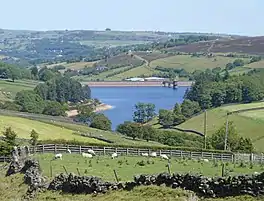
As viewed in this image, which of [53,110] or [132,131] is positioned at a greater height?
[132,131]

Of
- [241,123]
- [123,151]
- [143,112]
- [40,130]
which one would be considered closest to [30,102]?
[143,112]

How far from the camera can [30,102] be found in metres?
163

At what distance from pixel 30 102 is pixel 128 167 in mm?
131629

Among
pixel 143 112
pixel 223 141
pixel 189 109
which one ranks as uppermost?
pixel 223 141

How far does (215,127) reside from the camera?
123m

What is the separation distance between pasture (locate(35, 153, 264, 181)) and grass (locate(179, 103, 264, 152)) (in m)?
62.0

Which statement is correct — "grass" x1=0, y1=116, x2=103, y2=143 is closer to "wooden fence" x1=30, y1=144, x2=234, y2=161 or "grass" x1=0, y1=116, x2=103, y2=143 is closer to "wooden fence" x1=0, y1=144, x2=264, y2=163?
"wooden fence" x1=30, y1=144, x2=234, y2=161

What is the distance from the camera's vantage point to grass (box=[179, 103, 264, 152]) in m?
111

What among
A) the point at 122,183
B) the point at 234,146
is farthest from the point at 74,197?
the point at 234,146

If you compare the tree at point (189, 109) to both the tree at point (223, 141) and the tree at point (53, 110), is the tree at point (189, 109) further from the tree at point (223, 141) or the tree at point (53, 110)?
the tree at point (223, 141)

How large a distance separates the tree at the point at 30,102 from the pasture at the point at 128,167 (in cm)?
11919

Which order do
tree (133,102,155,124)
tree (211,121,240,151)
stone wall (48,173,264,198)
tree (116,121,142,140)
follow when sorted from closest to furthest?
stone wall (48,173,264,198), tree (211,121,240,151), tree (116,121,142,140), tree (133,102,155,124)

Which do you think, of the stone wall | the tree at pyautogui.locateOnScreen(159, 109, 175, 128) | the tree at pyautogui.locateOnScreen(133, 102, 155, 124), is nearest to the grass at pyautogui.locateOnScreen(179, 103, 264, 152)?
the tree at pyautogui.locateOnScreen(159, 109, 175, 128)

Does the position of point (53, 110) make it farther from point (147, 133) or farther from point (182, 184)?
point (182, 184)
